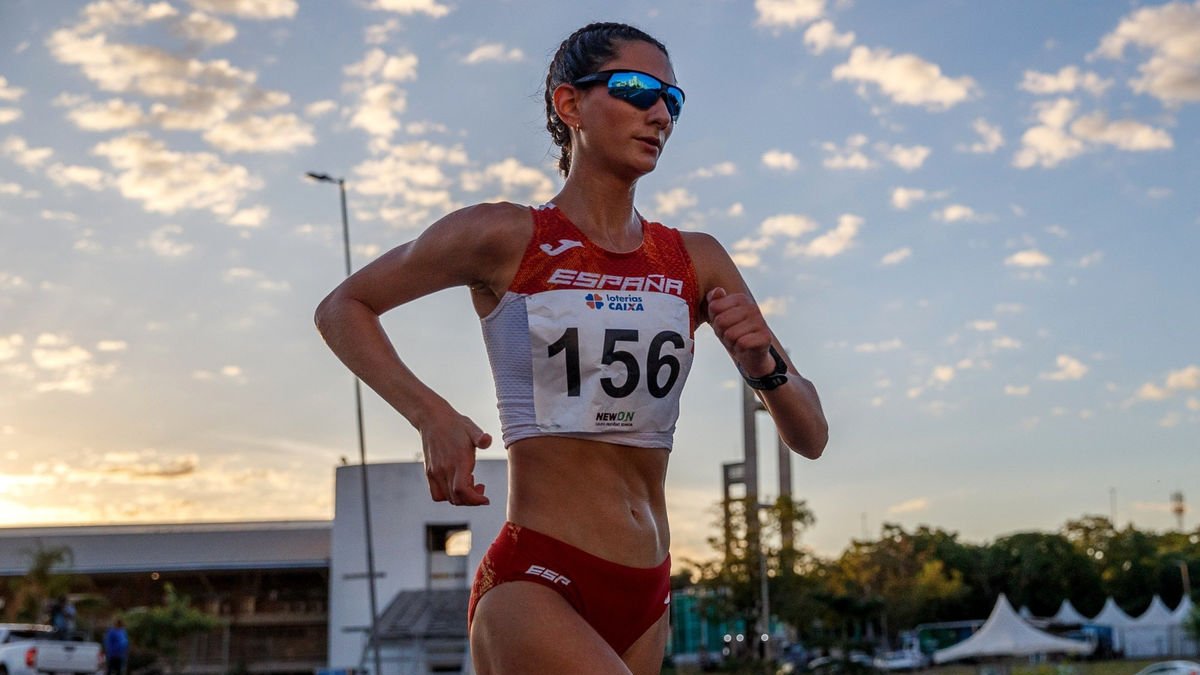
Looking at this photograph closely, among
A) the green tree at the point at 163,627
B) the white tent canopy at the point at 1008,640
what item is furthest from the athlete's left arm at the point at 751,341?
the green tree at the point at 163,627

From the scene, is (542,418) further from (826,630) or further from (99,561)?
(99,561)

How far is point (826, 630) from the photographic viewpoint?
4819 centimetres

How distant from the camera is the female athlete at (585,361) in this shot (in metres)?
3.46

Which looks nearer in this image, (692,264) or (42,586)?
(692,264)

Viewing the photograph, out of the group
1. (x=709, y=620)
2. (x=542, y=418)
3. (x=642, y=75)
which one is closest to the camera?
(x=542, y=418)

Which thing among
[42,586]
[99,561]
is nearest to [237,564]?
[99,561]

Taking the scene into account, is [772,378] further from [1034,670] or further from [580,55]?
[1034,670]

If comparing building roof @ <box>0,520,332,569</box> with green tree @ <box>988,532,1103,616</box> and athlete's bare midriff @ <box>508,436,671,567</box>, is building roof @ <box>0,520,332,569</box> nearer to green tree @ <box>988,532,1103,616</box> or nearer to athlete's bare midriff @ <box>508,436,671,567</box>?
green tree @ <box>988,532,1103,616</box>

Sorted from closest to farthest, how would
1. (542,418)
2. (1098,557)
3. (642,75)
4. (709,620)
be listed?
(542,418), (642,75), (709,620), (1098,557)

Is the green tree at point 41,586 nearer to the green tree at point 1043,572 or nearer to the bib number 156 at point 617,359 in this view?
the bib number 156 at point 617,359

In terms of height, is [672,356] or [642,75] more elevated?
[642,75]

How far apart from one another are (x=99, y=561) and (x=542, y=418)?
7434 cm

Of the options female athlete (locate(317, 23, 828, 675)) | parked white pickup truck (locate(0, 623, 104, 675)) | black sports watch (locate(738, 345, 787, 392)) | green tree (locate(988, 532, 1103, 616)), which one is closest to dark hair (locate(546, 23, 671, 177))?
female athlete (locate(317, 23, 828, 675))

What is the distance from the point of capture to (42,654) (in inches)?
1079
